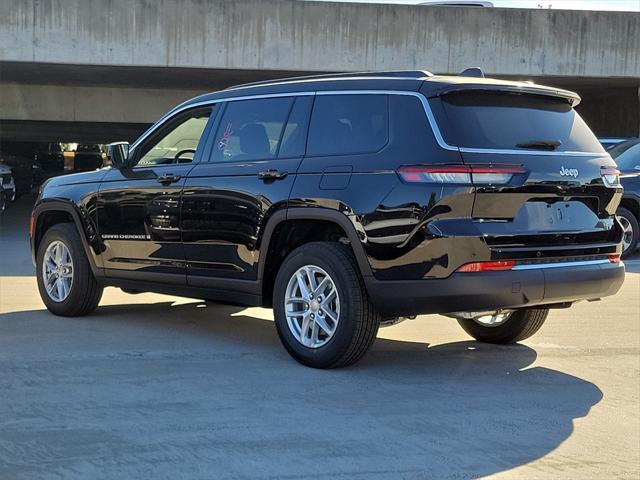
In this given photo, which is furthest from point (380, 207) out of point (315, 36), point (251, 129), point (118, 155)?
point (315, 36)

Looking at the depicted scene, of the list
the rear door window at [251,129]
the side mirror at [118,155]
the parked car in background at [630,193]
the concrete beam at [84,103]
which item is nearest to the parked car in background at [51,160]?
the concrete beam at [84,103]

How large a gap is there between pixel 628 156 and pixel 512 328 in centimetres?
740

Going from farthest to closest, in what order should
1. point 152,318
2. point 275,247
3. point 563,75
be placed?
point 563,75
point 152,318
point 275,247

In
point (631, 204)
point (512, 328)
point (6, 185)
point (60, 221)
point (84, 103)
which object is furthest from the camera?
point (84, 103)

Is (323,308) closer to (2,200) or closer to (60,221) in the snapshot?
(60,221)

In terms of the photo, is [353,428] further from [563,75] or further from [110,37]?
[563,75]

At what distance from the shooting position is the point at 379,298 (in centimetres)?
496

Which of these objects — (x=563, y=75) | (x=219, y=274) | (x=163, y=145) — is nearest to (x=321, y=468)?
(x=219, y=274)

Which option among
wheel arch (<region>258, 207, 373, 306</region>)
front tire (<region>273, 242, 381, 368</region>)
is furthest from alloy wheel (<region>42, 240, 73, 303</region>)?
front tire (<region>273, 242, 381, 368</region>)

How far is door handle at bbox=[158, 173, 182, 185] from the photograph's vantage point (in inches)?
247

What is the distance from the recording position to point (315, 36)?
1895cm

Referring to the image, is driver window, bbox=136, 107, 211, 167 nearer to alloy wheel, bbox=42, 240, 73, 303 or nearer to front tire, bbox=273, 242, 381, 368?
alloy wheel, bbox=42, 240, 73, 303

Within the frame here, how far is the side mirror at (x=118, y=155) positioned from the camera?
6.92 m

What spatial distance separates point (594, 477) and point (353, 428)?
4.01 feet
